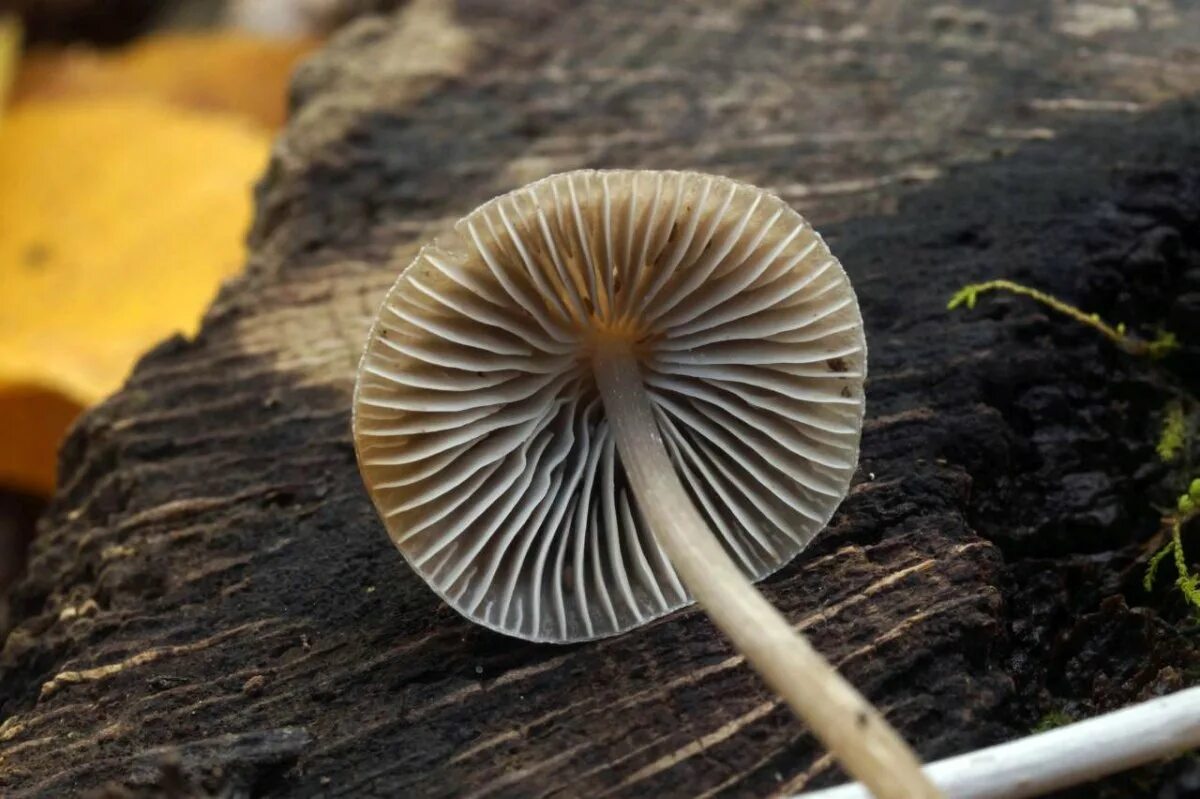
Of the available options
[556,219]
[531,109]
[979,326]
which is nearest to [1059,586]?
[979,326]

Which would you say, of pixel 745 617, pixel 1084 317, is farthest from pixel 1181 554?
pixel 745 617

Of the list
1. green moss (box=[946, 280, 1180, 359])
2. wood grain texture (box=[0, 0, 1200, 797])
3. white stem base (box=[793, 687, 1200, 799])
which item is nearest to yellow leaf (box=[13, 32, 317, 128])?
wood grain texture (box=[0, 0, 1200, 797])

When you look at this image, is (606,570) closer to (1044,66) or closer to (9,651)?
(9,651)

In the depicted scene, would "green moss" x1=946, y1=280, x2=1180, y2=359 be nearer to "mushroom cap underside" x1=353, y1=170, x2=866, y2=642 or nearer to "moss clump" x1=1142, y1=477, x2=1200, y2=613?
"moss clump" x1=1142, y1=477, x2=1200, y2=613

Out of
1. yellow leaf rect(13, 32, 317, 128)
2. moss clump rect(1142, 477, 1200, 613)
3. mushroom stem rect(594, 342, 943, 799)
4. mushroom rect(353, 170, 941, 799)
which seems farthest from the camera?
yellow leaf rect(13, 32, 317, 128)

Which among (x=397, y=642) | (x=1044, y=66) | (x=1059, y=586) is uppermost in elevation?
(x=1044, y=66)
